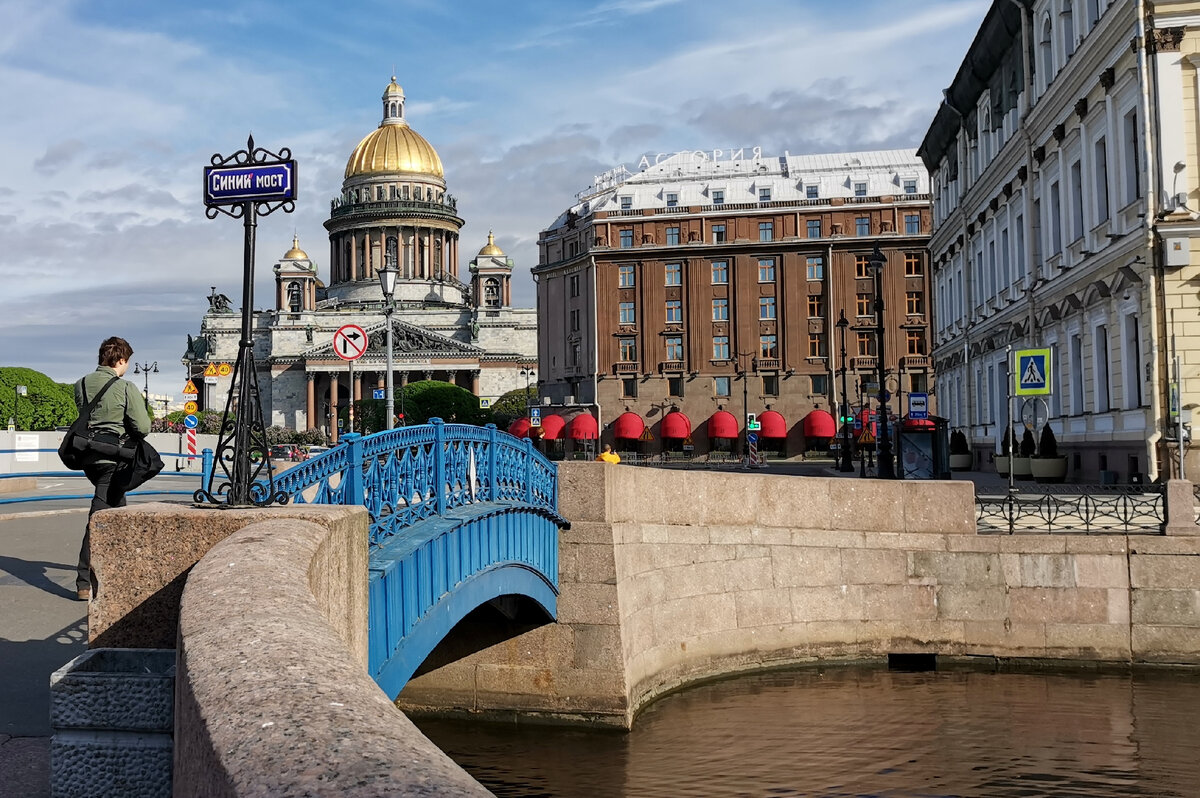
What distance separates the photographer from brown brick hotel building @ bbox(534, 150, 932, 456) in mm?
64750

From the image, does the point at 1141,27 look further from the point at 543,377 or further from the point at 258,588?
the point at 543,377

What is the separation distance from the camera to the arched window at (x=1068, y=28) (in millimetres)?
25781

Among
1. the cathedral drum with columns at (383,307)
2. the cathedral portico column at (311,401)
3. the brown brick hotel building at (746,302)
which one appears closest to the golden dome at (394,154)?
the cathedral drum with columns at (383,307)

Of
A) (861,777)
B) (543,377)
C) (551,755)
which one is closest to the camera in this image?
(861,777)

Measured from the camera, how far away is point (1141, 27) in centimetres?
2123

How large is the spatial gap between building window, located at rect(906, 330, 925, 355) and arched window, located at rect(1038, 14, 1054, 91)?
125 feet

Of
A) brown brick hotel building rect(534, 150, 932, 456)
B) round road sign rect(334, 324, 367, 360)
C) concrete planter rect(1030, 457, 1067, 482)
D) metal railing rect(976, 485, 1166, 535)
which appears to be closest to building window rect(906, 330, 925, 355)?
brown brick hotel building rect(534, 150, 932, 456)

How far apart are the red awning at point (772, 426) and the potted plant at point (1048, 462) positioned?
3699 cm

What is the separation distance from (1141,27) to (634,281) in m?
46.5

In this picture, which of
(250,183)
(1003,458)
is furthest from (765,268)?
(250,183)

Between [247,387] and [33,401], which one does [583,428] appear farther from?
[247,387]

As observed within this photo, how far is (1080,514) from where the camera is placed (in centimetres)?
1770

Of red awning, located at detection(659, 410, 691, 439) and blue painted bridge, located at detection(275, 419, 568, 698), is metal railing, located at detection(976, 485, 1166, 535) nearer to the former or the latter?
blue painted bridge, located at detection(275, 419, 568, 698)

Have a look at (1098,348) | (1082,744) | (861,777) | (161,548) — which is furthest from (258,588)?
(1098,348)
